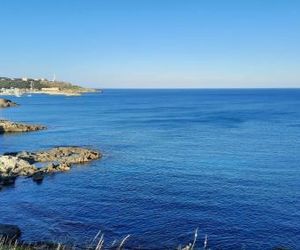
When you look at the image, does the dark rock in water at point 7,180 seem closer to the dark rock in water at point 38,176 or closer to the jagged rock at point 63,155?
the dark rock in water at point 38,176

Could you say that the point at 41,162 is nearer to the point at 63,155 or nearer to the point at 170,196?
the point at 63,155

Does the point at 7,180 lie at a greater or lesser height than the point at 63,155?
lesser

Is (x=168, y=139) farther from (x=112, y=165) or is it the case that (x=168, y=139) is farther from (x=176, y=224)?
(x=176, y=224)

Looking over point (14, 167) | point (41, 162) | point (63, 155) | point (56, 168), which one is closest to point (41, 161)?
point (41, 162)

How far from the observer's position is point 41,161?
68938 mm

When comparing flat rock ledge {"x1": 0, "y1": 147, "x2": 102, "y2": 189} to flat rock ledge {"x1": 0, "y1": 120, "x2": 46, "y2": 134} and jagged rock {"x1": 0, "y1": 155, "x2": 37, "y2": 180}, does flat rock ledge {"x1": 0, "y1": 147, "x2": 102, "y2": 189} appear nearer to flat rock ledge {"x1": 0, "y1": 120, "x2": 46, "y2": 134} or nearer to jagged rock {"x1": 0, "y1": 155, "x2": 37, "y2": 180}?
jagged rock {"x1": 0, "y1": 155, "x2": 37, "y2": 180}

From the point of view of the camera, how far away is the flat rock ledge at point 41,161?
194ft

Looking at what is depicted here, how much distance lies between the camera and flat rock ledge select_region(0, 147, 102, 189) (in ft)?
194

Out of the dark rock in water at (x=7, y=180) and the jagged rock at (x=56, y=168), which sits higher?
the jagged rock at (x=56, y=168)

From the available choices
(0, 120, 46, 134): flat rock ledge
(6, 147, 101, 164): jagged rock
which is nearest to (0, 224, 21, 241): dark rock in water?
(6, 147, 101, 164): jagged rock

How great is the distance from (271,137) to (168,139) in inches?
824

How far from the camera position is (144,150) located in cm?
7800

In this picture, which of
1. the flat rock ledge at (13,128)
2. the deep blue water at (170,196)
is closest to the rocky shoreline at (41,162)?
the deep blue water at (170,196)

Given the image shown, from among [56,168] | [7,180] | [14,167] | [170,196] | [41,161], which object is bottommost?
[7,180]
